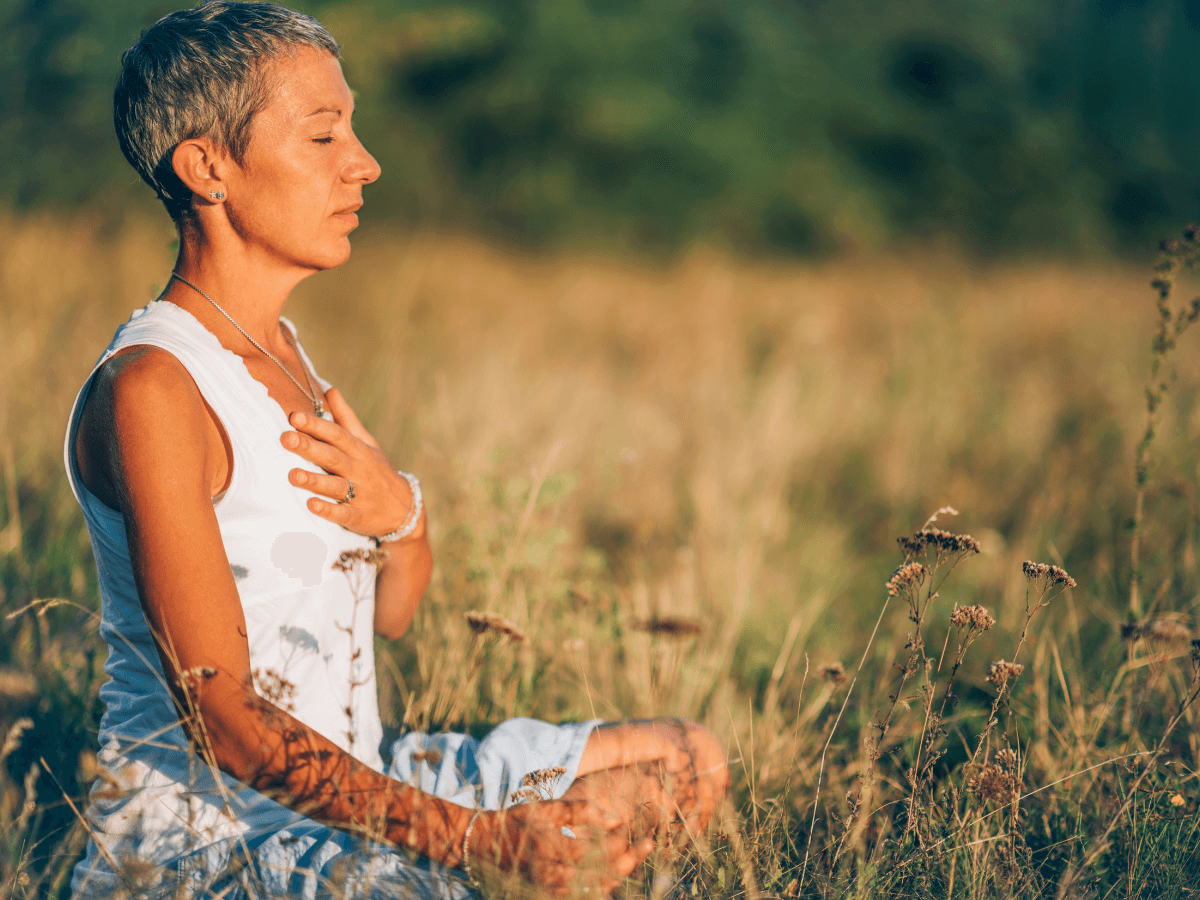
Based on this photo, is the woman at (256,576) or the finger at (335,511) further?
the finger at (335,511)

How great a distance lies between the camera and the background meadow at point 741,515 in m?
1.69

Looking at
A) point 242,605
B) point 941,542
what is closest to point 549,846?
point 242,605

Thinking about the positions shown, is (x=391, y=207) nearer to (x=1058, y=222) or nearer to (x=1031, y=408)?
(x=1031, y=408)

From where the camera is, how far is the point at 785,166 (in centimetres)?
2567

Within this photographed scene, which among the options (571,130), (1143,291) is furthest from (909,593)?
(571,130)

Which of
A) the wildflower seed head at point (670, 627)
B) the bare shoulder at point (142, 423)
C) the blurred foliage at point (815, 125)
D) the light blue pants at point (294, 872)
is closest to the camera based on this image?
the bare shoulder at point (142, 423)

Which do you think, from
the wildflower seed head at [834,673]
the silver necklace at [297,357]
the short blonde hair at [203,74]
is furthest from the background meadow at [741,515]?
the short blonde hair at [203,74]

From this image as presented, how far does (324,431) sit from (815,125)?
27.5 metres

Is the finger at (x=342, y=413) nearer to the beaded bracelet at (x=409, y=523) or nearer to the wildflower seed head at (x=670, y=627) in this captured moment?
the beaded bracelet at (x=409, y=523)

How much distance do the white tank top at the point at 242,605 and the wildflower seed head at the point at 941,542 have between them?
1028mm

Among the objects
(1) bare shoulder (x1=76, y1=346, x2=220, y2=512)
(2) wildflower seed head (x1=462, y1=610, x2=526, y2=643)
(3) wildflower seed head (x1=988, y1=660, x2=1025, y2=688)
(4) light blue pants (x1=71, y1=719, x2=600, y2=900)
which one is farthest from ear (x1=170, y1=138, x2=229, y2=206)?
(3) wildflower seed head (x1=988, y1=660, x2=1025, y2=688)

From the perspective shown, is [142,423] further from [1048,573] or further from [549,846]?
→ [1048,573]

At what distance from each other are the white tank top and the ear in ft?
0.76

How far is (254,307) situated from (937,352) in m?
5.67
